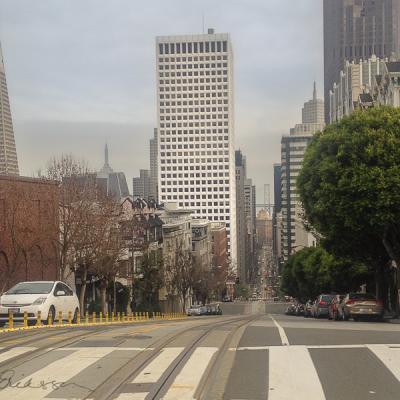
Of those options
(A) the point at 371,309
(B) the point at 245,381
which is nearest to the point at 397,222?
(A) the point at 371,309

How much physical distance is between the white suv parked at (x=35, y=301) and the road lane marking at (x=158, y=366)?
9.77 metres

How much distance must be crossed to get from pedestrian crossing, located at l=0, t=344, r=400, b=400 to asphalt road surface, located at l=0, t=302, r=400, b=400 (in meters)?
0.01

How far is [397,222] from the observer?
29469 mm

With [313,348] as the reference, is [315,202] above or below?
above

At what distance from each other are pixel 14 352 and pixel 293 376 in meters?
5.42

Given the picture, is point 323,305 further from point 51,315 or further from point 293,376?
point 293,376

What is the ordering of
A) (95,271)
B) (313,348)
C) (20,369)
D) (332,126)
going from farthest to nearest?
1. (95,271)
2. (332,126)
3. (313,348)
4. (20,369)

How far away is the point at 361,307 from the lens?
30.6m

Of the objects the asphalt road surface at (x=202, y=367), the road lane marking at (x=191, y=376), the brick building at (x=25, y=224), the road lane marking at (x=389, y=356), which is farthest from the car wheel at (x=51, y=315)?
the brick building at (x=25, y=224)

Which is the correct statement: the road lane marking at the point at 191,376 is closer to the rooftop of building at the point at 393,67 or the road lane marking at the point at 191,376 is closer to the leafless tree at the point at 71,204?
the leafless tree at the point at 71,204

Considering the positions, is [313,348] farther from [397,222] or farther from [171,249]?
[171,249]

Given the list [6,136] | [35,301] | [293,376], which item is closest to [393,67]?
[35,301]

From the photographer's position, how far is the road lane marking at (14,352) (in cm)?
1202

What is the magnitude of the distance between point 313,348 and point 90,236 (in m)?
34.3
